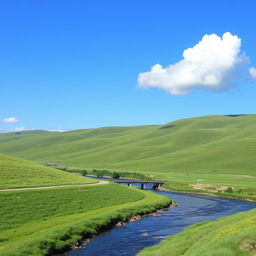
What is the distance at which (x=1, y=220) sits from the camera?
5259 cm

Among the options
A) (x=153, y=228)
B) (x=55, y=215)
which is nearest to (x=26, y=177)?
(x=55, y=215)

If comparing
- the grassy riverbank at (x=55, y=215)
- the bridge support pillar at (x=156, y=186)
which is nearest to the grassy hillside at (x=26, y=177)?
the grassy riverbank at (x=55, y=215)

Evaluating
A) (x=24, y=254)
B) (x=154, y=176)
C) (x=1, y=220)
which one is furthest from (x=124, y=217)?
(x=154, y=176)

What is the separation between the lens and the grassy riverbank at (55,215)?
144 feet

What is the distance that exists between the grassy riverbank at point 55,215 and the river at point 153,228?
2737 mm

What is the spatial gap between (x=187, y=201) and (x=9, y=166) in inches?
1972

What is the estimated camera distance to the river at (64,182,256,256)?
1791 inches

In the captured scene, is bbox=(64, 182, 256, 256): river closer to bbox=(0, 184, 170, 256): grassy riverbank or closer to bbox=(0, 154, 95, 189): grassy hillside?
bbox=(0, 184, 170, 256): grassy riverbank

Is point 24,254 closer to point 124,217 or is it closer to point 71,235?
point 71,235

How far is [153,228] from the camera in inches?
2301

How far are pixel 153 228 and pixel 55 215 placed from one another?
18290 millimetres

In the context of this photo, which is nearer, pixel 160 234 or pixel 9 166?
pixel 160 234

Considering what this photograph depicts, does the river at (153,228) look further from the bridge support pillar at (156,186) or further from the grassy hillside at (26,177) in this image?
the bridge support pillar at (156,186)

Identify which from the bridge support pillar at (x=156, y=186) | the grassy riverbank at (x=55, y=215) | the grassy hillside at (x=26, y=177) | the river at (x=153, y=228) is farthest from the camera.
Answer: the bridge support pillar at (x=156, y=186)
